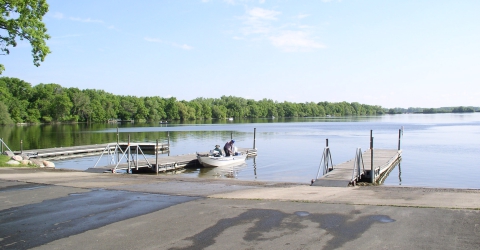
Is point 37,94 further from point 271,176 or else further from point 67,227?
point 67,227

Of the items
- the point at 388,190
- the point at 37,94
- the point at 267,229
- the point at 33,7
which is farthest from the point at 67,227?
the point at 37,94

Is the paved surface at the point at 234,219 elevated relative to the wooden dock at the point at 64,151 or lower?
elevated

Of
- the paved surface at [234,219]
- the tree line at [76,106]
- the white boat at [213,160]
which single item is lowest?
the white boat at [213,160]

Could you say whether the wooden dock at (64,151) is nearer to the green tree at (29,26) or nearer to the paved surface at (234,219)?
the green tree at (29,26)

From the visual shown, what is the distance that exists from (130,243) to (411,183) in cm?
2108

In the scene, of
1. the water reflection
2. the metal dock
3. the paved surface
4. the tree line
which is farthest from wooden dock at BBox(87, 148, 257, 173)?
the tree line

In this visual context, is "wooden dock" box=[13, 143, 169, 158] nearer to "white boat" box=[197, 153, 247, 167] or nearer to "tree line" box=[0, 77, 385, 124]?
"white boat" box=[197, 153, 247, 167]

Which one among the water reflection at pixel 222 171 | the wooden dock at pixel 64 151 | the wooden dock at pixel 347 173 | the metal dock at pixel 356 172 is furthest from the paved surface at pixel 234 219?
the wooden dock at pixel 64 151

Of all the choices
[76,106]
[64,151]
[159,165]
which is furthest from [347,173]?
[76,106]

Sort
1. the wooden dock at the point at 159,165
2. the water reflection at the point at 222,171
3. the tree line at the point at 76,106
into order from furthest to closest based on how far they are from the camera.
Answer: the tree line at the point at 76,106, the water reflection at the point at 222,171, the wooden dock at the point at 159,165

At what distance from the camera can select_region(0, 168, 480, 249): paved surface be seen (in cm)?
719

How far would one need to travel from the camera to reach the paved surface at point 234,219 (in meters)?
7.19

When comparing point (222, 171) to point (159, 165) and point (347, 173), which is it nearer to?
point (159, 165)

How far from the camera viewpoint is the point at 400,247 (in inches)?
266
